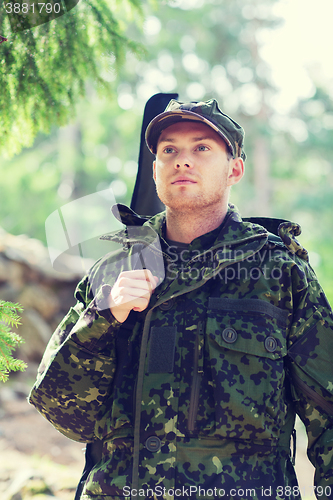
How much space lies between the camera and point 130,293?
6.91 feet

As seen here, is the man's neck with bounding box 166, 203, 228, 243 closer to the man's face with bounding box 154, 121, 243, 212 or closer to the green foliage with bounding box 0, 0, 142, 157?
the man's face with bounding box 154, 121, 243, 212

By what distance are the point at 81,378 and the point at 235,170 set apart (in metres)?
1.58

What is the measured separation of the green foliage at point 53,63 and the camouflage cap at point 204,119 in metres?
0.92

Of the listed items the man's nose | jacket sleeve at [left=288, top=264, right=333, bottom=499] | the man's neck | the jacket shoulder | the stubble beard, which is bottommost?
jacket sleeve at [left=288, top=264, right=333, bottom=499]

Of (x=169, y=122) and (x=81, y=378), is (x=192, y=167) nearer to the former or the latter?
(x=169, y=122)

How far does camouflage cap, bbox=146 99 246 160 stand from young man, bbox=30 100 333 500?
16 mm

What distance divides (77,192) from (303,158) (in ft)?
27.4

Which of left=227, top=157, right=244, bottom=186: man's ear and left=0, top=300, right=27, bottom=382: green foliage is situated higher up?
left=227, top=157, right=244, bottom=186: man's ear

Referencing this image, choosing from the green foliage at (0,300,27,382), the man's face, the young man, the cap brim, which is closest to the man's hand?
the young man

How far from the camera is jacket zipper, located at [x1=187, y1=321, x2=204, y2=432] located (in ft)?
6.80

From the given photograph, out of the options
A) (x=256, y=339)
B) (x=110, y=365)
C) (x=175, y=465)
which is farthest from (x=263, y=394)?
(x=110, y=365)

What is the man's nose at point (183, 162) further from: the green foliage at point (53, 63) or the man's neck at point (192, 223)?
the green foliage at point (53, 63)

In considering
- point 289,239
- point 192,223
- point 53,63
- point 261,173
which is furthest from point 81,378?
point 261,173

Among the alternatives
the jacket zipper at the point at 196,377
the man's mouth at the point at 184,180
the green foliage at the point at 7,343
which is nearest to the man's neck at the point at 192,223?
the man's mouth at the point at 184,180
